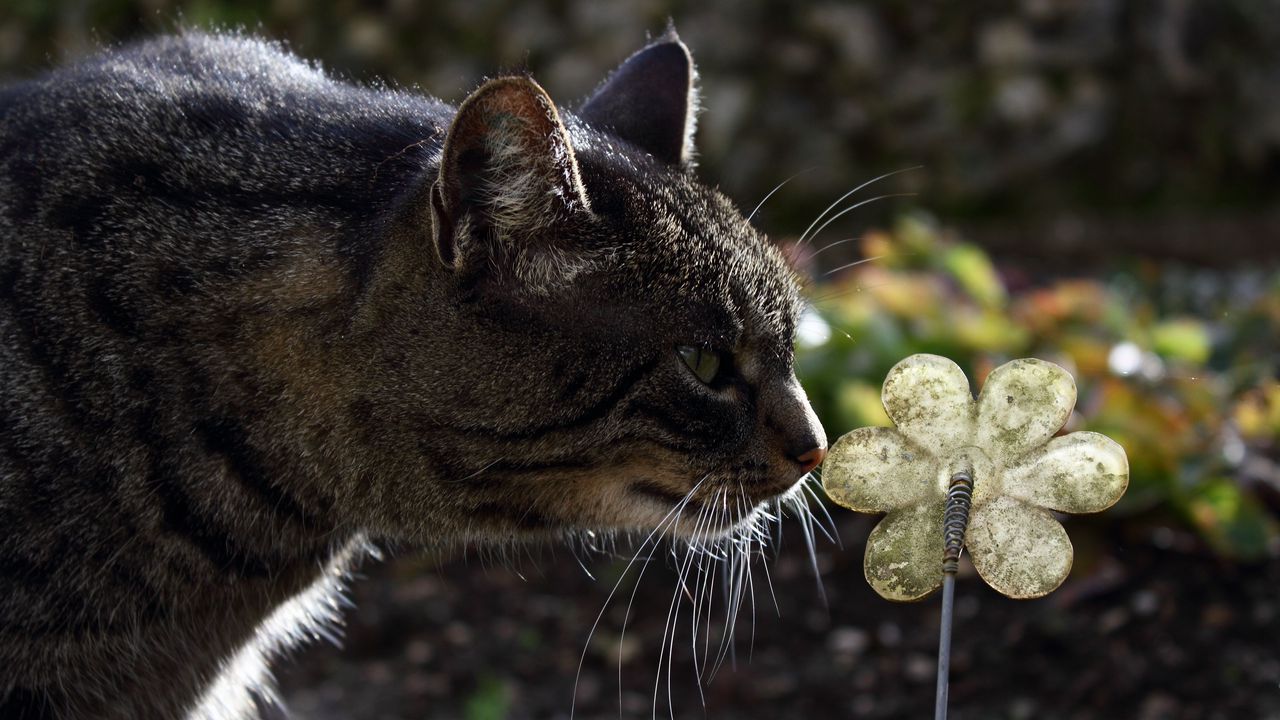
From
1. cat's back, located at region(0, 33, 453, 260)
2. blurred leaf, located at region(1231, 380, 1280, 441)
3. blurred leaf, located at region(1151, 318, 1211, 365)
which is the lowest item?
blurred leaf, located at region(1151, 318, 1211, 365)

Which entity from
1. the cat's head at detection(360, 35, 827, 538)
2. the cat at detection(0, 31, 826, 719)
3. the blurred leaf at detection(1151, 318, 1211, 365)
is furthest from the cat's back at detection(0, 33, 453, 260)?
the blurred leaf at detection(1151, 318, 1211, 365)

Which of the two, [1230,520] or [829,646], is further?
[829,646]

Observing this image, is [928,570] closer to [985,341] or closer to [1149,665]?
[1149,665]

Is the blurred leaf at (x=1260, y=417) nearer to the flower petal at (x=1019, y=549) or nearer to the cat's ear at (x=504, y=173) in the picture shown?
the flower petal at (x=1019, y=549)

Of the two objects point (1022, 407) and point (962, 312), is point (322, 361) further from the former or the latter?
point (962, 312)

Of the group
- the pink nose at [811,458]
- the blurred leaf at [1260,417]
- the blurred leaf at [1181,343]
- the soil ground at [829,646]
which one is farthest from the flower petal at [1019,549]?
the blurred leaf at [1181,343]

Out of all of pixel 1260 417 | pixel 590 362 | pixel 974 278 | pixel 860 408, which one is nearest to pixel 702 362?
pixel 590 362

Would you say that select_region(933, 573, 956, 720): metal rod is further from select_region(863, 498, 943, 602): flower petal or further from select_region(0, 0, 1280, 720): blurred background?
select_region(0, 0, 1280, 720): blurred background
